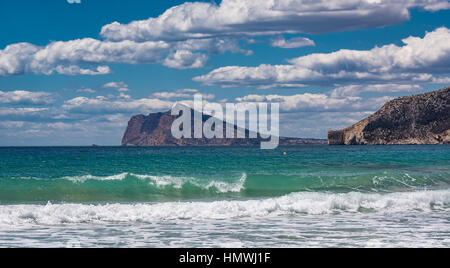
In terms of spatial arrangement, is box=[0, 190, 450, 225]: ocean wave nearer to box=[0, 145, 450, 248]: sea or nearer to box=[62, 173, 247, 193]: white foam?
box=[0, 145, 450, 248]: sea

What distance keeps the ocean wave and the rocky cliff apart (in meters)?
168

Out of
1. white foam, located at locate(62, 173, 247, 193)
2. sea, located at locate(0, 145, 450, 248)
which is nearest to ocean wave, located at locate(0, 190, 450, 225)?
sea, located at locate(0, 145, 450, 248)

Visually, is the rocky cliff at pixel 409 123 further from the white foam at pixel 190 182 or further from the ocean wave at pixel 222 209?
the ocean wave at pixel 222 209

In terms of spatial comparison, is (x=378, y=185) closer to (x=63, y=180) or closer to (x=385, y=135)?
(x=63, y=180)

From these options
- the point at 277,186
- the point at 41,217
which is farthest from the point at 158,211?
the point at 277,186

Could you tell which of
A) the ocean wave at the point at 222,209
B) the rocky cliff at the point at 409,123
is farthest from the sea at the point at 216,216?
the rocky cliff at the point at 409,123

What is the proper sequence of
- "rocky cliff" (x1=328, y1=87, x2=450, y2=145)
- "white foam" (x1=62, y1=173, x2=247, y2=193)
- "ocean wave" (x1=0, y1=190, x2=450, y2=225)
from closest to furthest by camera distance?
"ocean wave" (x1=0, y1=190, x2=450, y2=225) → "white foam" (x1=62, y1=173, x2=247, y2=193) → "rocky cliff" (x1=328, y1=87, x2=450, y2=145)

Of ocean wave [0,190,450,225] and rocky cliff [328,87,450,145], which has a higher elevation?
rocky cliff [328,87,450,145]

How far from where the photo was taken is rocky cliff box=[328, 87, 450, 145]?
586 feet

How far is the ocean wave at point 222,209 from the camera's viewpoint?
17.8 meters

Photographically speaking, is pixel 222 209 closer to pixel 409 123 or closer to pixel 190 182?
pixel 190 182

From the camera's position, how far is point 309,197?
22.7 m

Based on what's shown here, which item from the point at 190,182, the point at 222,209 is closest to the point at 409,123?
the point at 190,182
